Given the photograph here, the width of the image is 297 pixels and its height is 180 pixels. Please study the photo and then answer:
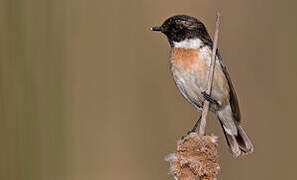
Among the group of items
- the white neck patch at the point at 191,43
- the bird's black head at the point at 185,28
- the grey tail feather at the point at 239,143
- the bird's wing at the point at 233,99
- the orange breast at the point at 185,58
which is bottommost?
the grey tail feather at the point at 239,143

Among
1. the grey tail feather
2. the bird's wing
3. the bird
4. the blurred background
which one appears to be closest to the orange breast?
the bird

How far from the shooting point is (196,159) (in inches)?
99.4

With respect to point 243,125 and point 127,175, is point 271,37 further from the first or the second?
point 127,175

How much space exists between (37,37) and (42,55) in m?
0.13

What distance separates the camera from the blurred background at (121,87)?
142 inches

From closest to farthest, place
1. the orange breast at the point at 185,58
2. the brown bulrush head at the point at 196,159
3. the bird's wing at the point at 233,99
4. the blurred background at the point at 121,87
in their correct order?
the brown bulrush head at the point at 196,159 < the blurred background at the point at 121,87 < the orange breast at the point at 185,58 < the bird's wing at the point at 233,99

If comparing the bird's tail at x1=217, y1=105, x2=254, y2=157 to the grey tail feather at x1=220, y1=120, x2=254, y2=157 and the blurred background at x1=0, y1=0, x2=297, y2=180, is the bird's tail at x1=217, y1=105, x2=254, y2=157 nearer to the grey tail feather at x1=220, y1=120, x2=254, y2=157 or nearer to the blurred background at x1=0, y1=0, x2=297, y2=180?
the grey tail feather at x1=220, y1=120, x2=254, y2=157

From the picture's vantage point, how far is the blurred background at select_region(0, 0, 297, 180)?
11.8 ft

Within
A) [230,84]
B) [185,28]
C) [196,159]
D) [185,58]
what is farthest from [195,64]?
[196,159]

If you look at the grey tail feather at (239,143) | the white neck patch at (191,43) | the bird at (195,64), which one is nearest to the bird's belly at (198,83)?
the bird at (195,64)

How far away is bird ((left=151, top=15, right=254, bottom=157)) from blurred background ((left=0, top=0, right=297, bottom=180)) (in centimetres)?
43

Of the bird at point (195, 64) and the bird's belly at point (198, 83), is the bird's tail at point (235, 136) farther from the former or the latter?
the bird's belly at point (198, 83)

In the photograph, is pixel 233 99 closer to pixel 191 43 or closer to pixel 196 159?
pixel 191 43

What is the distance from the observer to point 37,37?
395 cm
